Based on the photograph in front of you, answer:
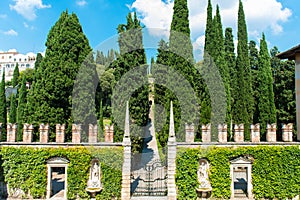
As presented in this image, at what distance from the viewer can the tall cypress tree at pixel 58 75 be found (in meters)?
16.7

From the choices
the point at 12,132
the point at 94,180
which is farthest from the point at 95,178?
the point at 12,132

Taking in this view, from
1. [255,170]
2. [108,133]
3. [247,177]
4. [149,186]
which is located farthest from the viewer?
[149,186]

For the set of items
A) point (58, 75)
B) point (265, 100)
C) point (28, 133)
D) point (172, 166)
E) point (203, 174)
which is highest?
point (58, 75)

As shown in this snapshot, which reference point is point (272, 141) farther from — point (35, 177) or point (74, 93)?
point (74, 93)

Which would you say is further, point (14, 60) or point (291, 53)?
point (14, 60)

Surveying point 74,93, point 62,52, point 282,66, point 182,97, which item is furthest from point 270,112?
point 62,52

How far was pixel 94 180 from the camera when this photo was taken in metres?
11.3

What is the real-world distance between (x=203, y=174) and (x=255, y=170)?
245cm

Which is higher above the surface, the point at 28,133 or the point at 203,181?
the point at 28,133

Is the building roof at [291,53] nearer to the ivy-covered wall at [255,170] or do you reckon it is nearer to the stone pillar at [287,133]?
the stone pillar at [287,133]

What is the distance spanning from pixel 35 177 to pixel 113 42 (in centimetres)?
916

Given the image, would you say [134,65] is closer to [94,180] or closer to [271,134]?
[94,180]

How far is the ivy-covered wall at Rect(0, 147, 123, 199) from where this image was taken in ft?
37.2

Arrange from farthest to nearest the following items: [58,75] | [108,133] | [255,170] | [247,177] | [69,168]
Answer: [58,75] < [108,133] < [247,177] < [255,170] < [69,168]
